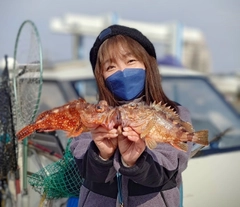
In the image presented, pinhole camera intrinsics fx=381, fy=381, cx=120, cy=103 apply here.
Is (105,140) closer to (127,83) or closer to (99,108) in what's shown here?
(99,108)

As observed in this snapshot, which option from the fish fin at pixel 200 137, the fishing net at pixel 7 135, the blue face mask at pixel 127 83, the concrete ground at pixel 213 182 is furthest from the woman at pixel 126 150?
the fishing net at pixel 7 135

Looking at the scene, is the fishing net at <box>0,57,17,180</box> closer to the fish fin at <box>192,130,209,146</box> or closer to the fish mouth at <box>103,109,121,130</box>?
the fish mouth at <box>103,109,121,130</box>

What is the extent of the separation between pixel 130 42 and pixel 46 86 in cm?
274

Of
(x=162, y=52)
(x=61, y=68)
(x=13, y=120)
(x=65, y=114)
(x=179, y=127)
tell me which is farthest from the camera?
(x=162, y=52)

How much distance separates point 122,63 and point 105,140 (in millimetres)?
439

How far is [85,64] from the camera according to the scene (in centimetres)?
545

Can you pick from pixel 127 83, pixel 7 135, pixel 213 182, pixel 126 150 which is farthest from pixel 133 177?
pixel 7 135

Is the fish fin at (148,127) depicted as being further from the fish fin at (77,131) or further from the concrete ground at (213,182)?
the concrete ground at (213,182)

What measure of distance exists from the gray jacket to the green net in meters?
0.52

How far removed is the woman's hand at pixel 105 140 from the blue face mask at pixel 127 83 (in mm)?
340

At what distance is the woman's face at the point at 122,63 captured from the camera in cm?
181

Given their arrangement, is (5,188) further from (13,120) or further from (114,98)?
(114,98)

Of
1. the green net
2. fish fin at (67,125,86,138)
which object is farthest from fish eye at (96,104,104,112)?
the green net

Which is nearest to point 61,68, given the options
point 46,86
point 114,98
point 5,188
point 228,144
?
point 46,86
